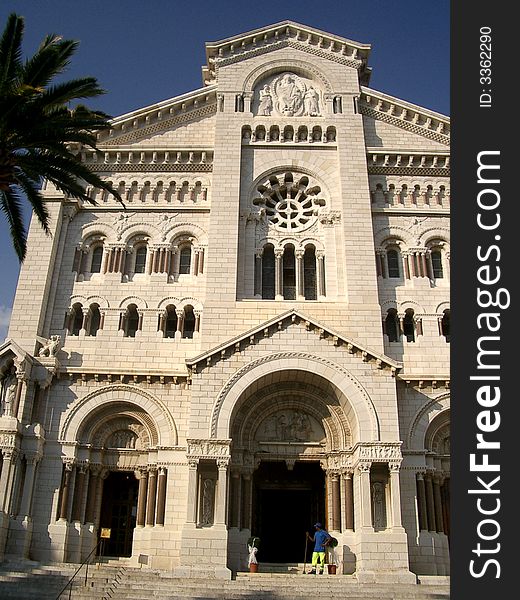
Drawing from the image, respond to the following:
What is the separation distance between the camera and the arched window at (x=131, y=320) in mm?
28734

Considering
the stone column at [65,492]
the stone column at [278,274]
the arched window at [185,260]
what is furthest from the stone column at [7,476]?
the stone column at [278,274]

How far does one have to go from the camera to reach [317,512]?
27.2 meters

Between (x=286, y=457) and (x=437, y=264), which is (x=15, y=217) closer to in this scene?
(x=286, y=457)

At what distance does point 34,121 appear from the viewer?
765 inches

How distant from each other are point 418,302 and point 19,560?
19348 millimetres

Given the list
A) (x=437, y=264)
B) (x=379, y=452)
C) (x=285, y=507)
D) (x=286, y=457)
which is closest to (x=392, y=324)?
(x=437, y=264)

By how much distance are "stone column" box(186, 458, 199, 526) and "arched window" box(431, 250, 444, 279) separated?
14315 mm

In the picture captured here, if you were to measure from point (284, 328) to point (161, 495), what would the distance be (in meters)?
8.20

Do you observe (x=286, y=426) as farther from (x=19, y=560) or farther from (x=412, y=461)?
(x=19, y=560)

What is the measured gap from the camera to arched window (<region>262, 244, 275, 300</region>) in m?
29.7

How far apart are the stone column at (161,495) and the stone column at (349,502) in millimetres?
7127

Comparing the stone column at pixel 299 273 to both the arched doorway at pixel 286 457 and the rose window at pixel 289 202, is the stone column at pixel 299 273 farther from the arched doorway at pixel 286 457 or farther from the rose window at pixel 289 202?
the arched doorway at pixel 286 457

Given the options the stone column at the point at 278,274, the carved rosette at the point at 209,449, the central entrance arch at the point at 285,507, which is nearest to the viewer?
the carved rosette at the point at 209,449

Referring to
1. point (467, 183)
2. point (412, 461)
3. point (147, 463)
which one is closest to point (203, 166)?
point (147, 463)
